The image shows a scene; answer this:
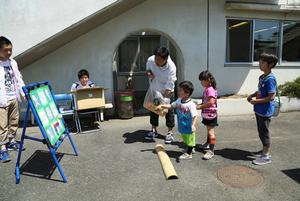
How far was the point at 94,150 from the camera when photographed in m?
5.18

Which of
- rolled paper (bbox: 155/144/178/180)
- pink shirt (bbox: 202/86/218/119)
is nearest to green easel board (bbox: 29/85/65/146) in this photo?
rolled paper (bbox: 155/144/178/180)

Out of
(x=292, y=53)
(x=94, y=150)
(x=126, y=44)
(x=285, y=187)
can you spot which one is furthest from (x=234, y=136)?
(x=126, y=44)

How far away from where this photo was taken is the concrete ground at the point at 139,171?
3549 mm

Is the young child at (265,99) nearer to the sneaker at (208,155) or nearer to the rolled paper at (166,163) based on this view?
the sneaker at (208,155)

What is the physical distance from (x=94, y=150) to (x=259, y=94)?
121 inches

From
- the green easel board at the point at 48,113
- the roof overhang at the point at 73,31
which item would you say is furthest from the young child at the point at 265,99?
the roof overhang at the point at 73,31

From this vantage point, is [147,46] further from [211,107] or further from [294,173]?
[294,173]

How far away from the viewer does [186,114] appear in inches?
172

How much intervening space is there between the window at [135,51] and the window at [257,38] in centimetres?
482

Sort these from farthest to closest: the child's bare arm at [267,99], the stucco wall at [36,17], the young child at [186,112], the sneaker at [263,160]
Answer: the stucco wall at [36,17] → the sneaker at [263,160] → the young child at [186,112] → the child's bare arm at [267,99]

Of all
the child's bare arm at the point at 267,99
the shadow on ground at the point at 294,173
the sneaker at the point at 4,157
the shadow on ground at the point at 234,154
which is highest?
the child's bare arm at the point at 267,99

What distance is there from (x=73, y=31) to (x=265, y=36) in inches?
242

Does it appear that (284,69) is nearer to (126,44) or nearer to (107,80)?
(107,80)

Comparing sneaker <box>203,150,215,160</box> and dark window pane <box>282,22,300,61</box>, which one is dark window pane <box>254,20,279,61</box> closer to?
dark window pane <box>282,22,300,61</box>
